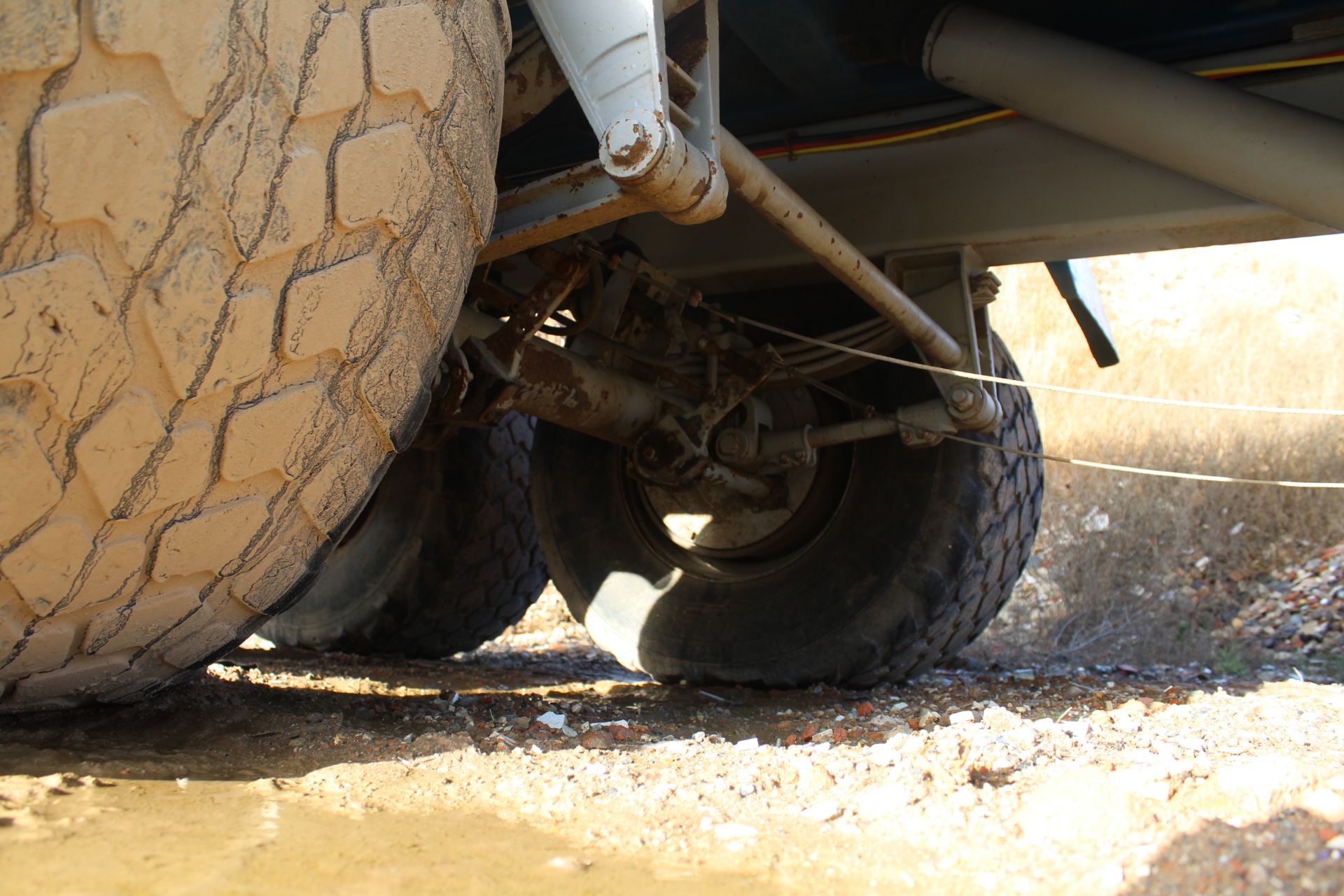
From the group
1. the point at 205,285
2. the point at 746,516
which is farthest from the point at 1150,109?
the point at 205,285

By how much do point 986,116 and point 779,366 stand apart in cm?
71

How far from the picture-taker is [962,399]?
2.31 meters

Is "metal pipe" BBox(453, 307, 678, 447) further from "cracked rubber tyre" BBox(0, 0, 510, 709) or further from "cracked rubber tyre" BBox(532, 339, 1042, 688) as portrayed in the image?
"cracked rubber tyre" BBox(0, 0, 510, 709)

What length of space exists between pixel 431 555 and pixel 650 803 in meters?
2.05

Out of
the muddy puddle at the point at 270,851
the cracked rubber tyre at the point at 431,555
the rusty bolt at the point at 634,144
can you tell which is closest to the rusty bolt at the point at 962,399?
the rusty bolt at the point at 634,144

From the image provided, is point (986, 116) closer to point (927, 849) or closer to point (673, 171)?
point (673, 171)

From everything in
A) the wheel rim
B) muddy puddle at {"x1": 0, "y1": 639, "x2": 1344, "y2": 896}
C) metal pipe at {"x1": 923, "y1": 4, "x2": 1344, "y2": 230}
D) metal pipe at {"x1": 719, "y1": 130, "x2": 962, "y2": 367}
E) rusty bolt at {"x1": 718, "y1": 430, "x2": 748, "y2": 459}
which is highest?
metal pipe at {"x1": 923, "y1": 4, "x2": 1344, "y2": 230}

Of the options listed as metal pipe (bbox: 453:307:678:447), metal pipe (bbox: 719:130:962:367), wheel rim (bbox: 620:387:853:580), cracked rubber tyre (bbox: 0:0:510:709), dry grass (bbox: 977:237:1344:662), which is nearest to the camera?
cracked rubber tyre (bbox: 0:0:510:709)

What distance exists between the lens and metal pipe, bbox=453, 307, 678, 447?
2225 mm

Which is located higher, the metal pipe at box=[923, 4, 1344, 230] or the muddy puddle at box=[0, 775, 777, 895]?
the metal pipe at box=[923, 4, 1344, 230]

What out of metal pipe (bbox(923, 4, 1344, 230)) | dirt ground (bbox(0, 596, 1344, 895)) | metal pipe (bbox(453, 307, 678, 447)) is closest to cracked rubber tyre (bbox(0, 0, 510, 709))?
dirt ground (bbox(0, 596, 1344, 895))

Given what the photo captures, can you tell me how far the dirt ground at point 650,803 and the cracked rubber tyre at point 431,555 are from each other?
1.23 m

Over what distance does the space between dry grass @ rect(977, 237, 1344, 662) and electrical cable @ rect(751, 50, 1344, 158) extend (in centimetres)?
258

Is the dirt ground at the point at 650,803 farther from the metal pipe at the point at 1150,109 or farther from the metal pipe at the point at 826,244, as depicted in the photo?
the metal pipe at the point at 1150,109
